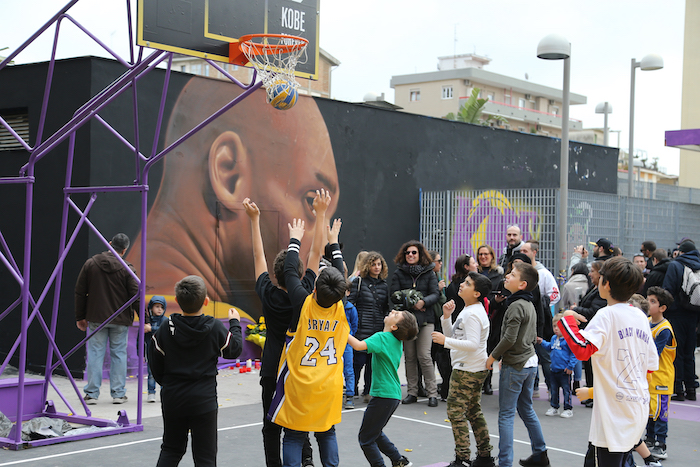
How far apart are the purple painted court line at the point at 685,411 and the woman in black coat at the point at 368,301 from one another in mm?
3671

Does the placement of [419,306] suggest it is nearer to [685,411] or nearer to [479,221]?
[685,411]

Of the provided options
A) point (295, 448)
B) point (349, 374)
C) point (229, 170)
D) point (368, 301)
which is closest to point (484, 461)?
point (295, 448)

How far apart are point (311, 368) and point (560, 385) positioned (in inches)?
184

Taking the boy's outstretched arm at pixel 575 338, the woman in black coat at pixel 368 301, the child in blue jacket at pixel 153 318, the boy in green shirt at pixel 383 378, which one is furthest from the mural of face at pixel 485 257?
the boy's outstretched arm at pixel 575 338

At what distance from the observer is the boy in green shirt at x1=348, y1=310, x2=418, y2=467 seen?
532 cm

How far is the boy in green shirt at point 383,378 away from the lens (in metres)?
5.32

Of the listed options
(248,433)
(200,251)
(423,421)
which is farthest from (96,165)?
(423,421)

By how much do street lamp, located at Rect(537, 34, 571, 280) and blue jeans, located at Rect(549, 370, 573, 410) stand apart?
393cm

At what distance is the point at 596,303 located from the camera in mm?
8352

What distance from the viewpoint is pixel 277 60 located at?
23.7ft

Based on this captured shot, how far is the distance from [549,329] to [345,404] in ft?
8.60

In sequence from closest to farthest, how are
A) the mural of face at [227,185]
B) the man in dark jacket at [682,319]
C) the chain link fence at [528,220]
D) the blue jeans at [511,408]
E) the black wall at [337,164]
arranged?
the blue jeans at [511,408]
the man in dark jacket at [682,319]
the black wall at [337,164]
the mural of face at [227,185]
the chain link fence at [528,220]

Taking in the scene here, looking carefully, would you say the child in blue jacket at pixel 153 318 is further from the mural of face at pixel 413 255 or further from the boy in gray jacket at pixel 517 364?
the boy in gray jacket at pixel 517 364

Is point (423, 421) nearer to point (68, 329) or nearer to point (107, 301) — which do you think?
point (107, 301)
